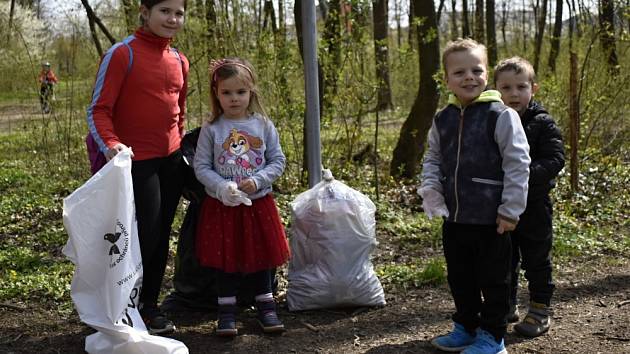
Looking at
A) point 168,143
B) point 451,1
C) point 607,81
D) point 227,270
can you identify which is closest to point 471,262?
point 227,270

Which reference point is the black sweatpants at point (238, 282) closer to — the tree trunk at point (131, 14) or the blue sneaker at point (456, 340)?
the blue sneaker at point (456, 340)

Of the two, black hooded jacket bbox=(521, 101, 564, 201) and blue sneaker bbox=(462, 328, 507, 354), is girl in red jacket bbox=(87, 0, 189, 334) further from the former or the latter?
black hooded jacket bbox=(521, 101, 564, 201)

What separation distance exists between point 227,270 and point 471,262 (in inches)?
50.2

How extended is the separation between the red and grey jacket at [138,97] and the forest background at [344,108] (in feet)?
6.88

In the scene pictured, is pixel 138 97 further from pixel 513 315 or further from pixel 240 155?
pixel 513 315

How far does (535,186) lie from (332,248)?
119cm

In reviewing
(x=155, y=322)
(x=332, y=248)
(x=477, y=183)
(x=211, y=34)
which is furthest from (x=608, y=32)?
(x=155, y=322)

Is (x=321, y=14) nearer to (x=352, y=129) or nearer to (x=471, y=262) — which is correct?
(x=352, y=129)

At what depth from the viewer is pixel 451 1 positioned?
84.0ft

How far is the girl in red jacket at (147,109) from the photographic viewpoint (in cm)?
336

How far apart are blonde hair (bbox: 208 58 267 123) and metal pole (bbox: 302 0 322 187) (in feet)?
1.91

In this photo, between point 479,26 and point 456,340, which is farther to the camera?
point 479,26

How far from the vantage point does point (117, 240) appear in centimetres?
319

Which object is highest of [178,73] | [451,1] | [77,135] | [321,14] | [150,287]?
[451,1]
